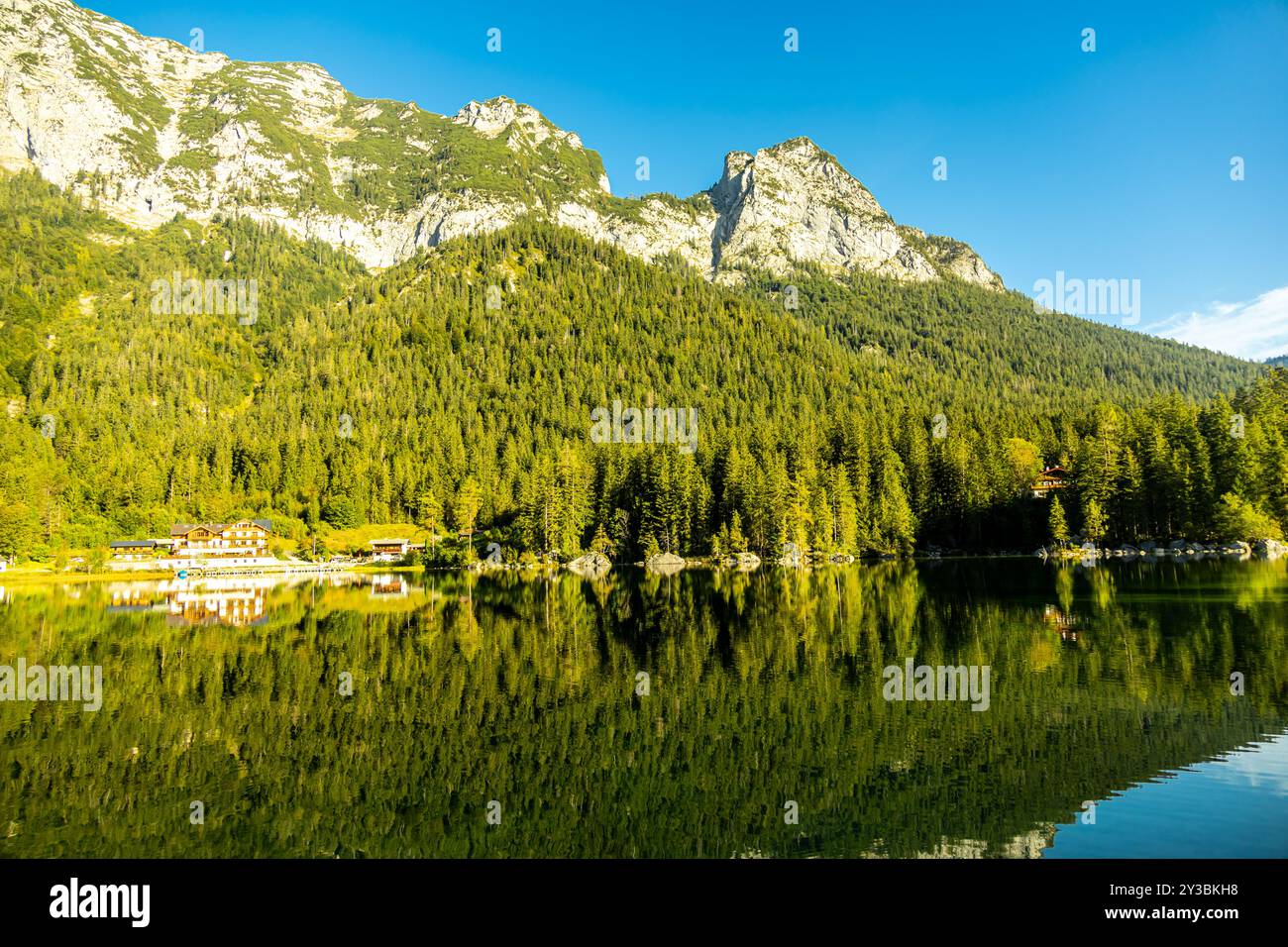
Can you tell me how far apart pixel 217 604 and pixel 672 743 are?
59606 mm

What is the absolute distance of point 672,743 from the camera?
2002cm

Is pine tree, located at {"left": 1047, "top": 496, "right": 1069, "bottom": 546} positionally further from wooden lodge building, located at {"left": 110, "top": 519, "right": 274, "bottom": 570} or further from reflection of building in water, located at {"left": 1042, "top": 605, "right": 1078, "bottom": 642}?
wooden lodge building, located at {"left": 110, "top": 519, "right": 274, "bottom": 570}

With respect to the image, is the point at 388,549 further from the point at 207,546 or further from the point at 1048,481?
the point at 1048,481

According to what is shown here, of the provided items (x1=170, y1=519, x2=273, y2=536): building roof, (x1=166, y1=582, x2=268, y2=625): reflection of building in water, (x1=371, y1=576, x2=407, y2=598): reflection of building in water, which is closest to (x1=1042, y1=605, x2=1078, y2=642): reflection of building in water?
(x1=166, y1=582, x2=268, y2=625): reflection of building in water

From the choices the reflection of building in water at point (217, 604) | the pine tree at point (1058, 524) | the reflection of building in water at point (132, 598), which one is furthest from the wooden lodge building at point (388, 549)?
the pine tree at point (1058, 524)

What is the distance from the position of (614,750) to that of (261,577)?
9916cm

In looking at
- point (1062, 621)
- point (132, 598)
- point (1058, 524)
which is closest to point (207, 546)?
point (132, 598)

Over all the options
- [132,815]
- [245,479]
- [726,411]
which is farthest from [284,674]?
[726,411]

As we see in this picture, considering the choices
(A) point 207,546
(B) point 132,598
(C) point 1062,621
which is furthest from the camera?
(A) point 207,546

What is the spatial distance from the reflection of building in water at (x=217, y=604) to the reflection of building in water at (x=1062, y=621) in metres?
48.5

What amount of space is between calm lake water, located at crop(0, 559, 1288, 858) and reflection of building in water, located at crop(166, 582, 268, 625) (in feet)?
32.8

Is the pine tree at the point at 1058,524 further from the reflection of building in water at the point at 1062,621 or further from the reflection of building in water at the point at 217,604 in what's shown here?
the reflection of building in water at the point at 217,604

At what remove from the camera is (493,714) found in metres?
23.5
